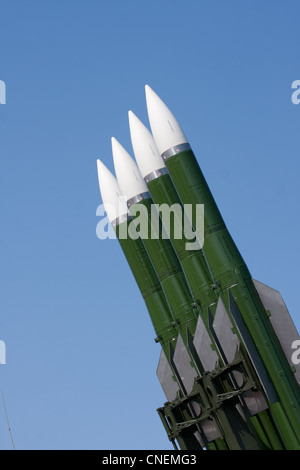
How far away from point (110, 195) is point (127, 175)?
2.64ft

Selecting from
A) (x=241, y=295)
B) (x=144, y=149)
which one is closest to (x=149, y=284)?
(x=144, y=149)

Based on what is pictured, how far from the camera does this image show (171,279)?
63.7ft

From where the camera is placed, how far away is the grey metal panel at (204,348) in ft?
59.0

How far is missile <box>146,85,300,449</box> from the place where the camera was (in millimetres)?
16844

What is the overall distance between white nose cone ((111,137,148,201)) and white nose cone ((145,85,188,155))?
4.52ft

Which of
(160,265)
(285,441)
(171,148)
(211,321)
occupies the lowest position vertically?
(285,441)

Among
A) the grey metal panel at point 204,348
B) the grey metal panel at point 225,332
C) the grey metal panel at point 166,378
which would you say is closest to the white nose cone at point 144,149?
the grey metal panel at point 204,348

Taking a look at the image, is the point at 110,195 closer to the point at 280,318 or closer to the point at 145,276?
the point at 145,276

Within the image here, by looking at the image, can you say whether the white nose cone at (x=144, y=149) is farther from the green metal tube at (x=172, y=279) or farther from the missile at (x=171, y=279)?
the green metal tube at (x=172, y=279)

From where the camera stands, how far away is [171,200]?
62.1 ft

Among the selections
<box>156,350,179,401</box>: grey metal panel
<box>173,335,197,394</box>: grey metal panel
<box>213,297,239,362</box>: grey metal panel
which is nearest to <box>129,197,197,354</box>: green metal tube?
<box>173,335,197,394</box>: grey metal panel

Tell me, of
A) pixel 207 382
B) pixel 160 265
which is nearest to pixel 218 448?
pixel 207 382
